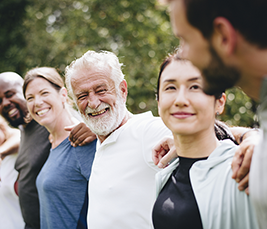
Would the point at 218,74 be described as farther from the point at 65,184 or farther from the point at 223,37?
the point at 65,184

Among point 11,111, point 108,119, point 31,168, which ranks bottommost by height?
point 31,168

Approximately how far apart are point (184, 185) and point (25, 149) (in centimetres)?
235

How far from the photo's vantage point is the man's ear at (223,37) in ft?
2.97

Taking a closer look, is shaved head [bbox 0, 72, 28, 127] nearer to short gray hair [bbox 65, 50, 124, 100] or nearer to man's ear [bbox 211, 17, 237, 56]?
short gray hair [bbox 65, 50, 124, 100]

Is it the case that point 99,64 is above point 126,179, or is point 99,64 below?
above

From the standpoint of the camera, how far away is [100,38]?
8.07 meters

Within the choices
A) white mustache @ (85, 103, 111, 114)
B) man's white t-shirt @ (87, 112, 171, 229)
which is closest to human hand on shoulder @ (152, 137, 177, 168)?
man's white t-shirt @ (87, 112, 171, 229)

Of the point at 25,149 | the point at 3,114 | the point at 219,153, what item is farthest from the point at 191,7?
the point at 3,114

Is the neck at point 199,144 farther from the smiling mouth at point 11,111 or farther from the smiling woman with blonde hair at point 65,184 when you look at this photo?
the smiling mouth at point 11,111

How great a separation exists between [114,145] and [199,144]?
2.68 ft

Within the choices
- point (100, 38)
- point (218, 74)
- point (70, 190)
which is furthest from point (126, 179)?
point (100, 38)

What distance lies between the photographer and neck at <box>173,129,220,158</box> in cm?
145

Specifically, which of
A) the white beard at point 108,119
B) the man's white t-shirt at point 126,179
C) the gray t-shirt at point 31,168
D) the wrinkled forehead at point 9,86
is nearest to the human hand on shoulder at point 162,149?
the man's white t-shirt at point 126,179

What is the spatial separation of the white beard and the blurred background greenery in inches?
196
